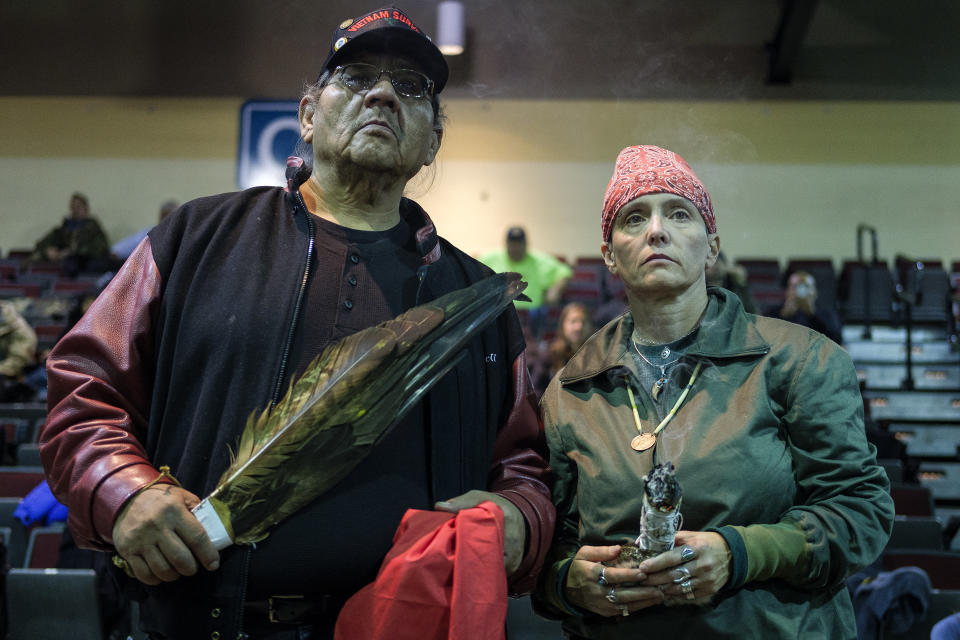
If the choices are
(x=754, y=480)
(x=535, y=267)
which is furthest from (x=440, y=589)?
(x=535, y=267)

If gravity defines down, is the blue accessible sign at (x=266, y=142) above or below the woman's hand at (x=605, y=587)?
above

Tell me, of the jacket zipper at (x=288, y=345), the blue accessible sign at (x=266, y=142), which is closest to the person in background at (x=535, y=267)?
the blue accessible sign at (x=266, y=142)

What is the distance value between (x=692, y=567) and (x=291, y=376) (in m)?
0.70

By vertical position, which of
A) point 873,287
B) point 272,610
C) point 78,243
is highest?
point 78,243

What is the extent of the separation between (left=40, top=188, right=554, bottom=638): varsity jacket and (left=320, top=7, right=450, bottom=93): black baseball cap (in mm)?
285

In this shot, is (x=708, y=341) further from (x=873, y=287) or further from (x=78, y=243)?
(x=78, y=243)

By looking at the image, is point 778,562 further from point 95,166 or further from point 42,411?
point 95,166

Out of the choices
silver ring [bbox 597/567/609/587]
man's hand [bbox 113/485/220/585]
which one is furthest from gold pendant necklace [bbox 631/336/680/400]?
man's hand [bbox 113/485/220/585]

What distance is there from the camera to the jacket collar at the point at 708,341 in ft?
5.33

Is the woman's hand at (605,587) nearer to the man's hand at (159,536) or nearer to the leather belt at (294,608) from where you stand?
the leather belt at (294,608)

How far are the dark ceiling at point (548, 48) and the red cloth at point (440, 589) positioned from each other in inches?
41.6

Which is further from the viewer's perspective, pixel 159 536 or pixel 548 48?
pixel 548 48

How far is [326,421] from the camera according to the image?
55.7 inches

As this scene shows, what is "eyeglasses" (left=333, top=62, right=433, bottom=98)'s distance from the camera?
1.69m
